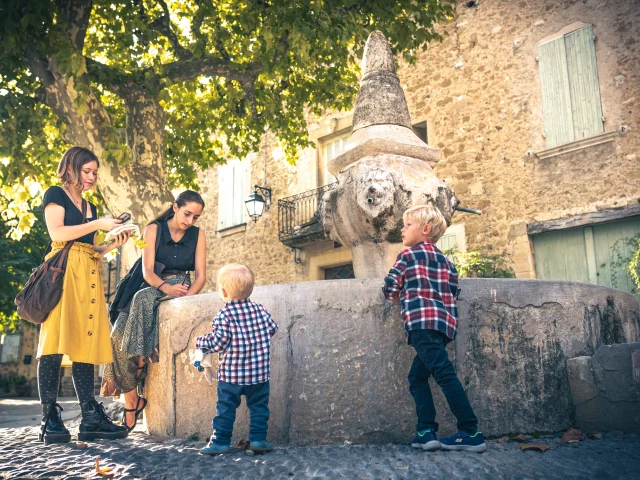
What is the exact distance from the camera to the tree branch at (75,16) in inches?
242

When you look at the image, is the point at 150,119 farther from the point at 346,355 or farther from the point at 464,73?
the point at 464,73

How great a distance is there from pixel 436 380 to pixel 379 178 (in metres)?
1.43

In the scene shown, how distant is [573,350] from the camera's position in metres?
3.32

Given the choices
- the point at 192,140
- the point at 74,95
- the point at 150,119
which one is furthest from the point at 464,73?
the point at 74,95

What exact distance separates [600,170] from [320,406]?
7184 mm

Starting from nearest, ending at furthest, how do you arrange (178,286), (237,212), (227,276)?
(227,276)
(178,286)
(237,212)

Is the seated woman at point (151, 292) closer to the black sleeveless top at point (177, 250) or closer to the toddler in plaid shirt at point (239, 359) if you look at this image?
the black sleeveless top at point (177, 250)

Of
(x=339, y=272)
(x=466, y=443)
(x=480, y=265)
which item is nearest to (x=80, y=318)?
(x=466, y=443)

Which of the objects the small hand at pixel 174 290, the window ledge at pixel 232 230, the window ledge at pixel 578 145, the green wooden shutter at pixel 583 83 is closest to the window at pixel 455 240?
the window ledge at pixel 578 145

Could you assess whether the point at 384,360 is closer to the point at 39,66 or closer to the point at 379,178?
the point at 379,178

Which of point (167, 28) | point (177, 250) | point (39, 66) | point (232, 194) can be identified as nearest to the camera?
point (177, 250)

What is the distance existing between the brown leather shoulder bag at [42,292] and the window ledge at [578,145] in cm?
782

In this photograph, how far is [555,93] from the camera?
30.3ft

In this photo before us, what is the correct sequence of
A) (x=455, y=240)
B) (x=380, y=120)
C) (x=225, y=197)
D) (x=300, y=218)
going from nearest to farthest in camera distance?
(x=380, y=120) → (x=455, y=240) → (x=300, y=218) → (x=225, y=197)
